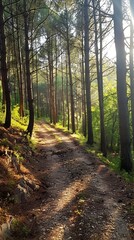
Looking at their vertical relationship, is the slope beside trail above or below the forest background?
below

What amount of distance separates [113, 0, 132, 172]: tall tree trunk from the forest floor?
0.93 m

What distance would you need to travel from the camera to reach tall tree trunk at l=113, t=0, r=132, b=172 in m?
10.6

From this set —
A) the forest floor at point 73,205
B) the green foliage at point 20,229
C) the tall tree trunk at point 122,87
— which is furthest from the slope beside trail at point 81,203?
the tall tree trunk at point 122,87

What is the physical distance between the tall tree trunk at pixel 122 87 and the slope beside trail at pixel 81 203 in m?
0.92

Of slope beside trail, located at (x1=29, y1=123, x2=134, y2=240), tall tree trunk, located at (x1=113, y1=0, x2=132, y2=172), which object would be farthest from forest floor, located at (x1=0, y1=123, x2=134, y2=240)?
tall tree trunk, located at (x1=113, y1=0, x2=132, y2=172)

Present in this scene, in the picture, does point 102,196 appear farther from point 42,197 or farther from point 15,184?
point 15,184

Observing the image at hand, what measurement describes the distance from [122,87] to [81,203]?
503 centimetres

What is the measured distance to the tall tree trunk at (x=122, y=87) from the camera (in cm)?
1055

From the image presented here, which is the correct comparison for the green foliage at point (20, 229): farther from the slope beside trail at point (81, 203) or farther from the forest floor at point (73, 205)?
the slope beside trail at point (81, 203)

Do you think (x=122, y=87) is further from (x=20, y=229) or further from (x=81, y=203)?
(x=20, y=229)

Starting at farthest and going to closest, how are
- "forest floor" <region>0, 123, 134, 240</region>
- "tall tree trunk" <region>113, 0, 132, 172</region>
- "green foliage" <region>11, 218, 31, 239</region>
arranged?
"tall tree trunk" <region>113, 0, 132, 172</region> < "forest floor" <region>0, 123, 134, 240</region> < "green foliage" <region>11, 218, 31, 239</region>

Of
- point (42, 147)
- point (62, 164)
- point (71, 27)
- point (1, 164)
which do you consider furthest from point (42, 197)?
point (71, 27)

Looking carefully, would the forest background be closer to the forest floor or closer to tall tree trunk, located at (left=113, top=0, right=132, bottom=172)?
tall tree trunk, located at (left=113, top=0, right=132, bottom=172)

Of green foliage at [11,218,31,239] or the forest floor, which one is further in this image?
the forest floor
